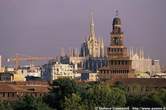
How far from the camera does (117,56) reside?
138 m

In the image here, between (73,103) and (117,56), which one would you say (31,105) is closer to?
(73,103)

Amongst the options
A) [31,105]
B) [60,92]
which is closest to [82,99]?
[60,92]

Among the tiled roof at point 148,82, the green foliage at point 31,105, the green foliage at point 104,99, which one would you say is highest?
the tiled roof at point 148,82

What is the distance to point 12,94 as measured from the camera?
96000 millimetres

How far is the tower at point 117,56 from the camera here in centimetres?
13638

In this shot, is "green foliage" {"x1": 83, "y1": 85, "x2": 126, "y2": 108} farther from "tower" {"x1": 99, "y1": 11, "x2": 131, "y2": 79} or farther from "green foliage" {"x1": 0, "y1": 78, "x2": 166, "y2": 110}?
"tower" {"x1": 99, "y1": 11, "x2": 131, "y2": 79}

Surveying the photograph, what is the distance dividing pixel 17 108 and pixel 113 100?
9140 millimetres

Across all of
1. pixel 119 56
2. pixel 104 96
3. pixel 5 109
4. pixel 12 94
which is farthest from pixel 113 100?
pixel 119 56

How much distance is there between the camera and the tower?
136 metres

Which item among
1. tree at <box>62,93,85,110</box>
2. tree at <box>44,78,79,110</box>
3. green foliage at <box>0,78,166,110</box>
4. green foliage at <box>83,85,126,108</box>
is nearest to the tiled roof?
green foliage at <box>0,78,166,110</box>

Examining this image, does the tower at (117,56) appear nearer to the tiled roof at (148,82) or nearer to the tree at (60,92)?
the tiled roof at (148,82)

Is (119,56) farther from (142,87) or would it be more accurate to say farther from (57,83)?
(57,83)

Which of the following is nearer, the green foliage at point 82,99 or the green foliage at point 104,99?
the green foliage at point 82,99

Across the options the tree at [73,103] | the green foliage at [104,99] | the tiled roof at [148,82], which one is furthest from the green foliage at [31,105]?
the tiled roof at [148,82]
